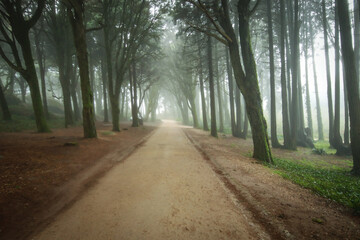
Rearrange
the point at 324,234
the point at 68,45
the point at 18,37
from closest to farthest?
the point at 324,234
the point at 18,37
the point at 68,45

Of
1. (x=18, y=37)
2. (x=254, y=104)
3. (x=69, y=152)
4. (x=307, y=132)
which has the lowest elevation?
(x=307, y=132)

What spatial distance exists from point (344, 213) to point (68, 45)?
20.1m

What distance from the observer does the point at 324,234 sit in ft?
8.21

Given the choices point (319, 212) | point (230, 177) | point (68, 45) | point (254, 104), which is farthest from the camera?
point (68, 45)

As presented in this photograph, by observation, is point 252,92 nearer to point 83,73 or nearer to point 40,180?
point 40,180

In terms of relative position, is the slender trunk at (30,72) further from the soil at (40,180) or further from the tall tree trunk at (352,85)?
the tall tree trunk at (352,85)

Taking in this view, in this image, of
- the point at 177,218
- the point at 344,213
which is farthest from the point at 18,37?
the point at 344,213

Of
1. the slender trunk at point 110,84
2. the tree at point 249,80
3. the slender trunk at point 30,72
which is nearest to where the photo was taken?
the tree at point 249,80

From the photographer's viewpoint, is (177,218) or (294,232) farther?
(177,218)

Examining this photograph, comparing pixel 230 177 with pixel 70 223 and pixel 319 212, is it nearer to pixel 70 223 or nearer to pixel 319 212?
pixel 319 212

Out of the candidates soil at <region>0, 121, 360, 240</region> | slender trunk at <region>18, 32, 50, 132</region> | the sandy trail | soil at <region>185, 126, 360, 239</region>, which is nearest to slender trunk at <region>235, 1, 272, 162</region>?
soil at <region>0, 121, 360, 240</region>

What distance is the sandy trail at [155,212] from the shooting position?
2.56 metres

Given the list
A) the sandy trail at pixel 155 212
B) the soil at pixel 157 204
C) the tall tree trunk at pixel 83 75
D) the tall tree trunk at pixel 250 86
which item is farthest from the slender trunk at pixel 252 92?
the tall tree trunk at pixel 83 75

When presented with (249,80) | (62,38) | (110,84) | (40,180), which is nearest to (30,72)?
(110,84)
